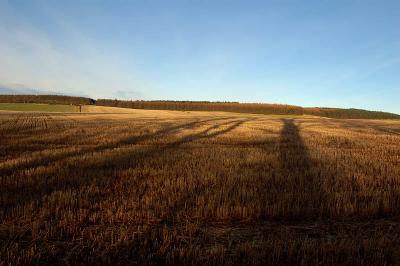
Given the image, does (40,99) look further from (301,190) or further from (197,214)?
(197,214)

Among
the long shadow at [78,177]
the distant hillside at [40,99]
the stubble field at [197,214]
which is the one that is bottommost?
the distant hillside at [40,99]

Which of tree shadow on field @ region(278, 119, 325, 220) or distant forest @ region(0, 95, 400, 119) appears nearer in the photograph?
tree shadow on field @ region(278, 119, 325, 220)

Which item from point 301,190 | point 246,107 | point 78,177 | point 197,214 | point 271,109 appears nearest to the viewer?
point 197,214

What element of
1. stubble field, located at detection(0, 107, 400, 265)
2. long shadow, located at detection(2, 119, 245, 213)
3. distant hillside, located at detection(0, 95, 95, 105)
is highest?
stubble field, located at detection(0, 107, 400, 265)

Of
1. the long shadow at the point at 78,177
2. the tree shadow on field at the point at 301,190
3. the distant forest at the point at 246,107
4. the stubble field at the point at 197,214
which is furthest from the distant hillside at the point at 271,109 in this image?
the stubble field at the point at 197,214

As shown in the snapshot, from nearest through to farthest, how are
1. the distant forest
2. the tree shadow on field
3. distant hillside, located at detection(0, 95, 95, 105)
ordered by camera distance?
the tree shadow on field < distant hillside, located at detection(0, 95, 95, 105) < the distant forest

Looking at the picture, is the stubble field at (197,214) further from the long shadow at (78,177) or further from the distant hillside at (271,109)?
the distant hillside at (271,109)

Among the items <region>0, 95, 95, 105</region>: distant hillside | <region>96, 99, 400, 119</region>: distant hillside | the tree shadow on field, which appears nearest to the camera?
the tree shadow on field

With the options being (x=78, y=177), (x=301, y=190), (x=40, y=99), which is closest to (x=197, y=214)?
(x=301, y=190)

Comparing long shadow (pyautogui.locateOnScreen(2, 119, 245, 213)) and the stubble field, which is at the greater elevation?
the stubble field

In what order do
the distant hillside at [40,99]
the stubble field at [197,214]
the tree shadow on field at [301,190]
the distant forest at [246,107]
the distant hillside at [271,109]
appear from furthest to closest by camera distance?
the distant hillside at [271,109] → the distant forest at [246,107] → the distant hillside at [40,99] → the tree shadow on field at [301,190] → the stubble field at [197,214]

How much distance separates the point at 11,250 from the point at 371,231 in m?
4.78

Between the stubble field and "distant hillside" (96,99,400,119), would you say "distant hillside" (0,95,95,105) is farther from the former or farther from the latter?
the stubble field

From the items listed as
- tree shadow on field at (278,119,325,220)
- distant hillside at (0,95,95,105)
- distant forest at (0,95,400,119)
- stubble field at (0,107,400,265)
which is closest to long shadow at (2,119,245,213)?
stubble field at (0,107,400,265)
